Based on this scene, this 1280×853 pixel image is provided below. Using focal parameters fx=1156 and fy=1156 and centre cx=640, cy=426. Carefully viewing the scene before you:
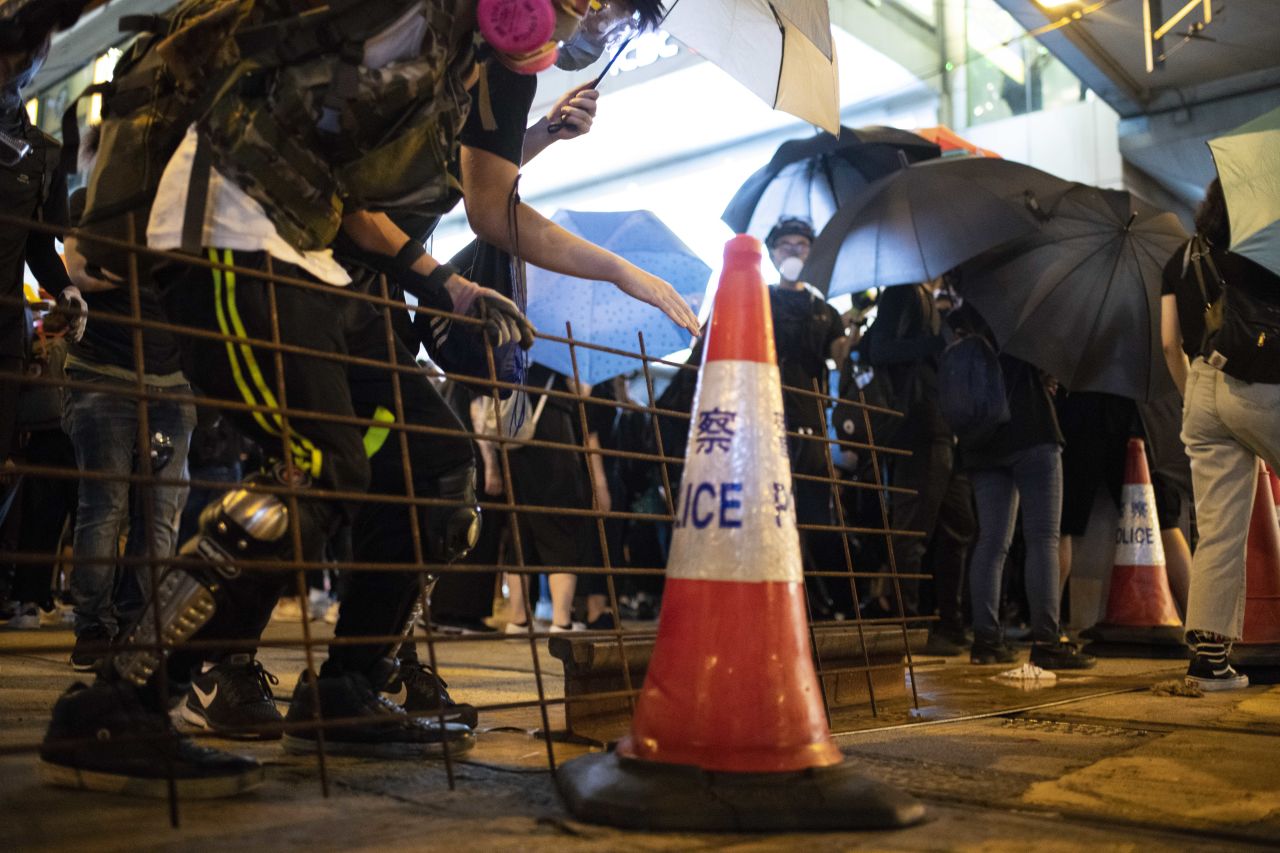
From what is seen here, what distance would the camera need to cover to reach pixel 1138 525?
5.74 meters

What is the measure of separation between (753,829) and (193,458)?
410cm

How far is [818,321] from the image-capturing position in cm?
584

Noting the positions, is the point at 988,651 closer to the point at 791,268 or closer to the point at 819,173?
the point at 791,268

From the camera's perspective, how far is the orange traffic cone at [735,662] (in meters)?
1.76

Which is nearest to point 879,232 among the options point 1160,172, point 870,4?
point 1160,172

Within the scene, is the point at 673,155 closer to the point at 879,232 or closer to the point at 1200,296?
the point at 879,232

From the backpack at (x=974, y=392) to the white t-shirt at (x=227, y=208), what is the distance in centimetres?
337

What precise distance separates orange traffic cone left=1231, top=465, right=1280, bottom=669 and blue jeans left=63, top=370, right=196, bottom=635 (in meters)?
3.82

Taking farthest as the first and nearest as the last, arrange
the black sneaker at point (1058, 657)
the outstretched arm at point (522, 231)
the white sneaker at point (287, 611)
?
the white sneaker at point (287, 611) → the black sneaker at point (1058, 657) → the outstretched arm at point (522, 231)

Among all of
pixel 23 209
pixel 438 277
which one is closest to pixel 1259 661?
pixel 438 277

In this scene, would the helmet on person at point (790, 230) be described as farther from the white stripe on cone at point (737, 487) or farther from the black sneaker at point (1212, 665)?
the white stripe on cone at point (737, 487)

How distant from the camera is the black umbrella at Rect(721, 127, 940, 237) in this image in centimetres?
691

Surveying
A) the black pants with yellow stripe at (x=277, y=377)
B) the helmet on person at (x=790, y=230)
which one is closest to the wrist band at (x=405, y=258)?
the black pants with yellow stripe at (x=277, y=377)

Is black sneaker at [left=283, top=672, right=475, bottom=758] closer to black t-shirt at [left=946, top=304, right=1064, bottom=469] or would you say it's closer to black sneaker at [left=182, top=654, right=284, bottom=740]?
black sneaker at [left=182, top=654, right=284, bottom=740]
